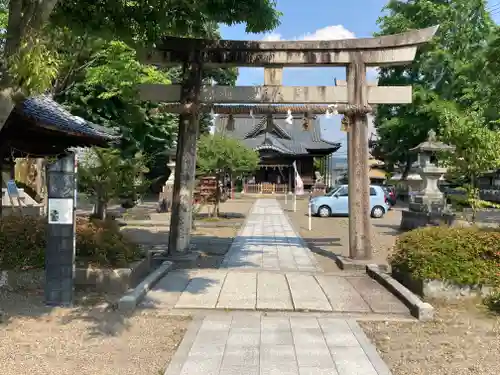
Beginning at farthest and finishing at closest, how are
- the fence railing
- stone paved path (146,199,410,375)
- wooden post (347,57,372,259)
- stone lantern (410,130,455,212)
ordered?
the fence railing, stone lantern (410,130,455,212), wooden post (347,57,372,259), stone paved path (146,199,410,375)

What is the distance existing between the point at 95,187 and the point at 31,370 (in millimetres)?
10385

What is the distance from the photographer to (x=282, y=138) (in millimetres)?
50375

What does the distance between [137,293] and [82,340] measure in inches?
59.7

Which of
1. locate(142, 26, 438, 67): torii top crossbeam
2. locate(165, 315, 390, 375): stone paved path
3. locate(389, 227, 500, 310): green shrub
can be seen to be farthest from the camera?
locate(142, 26, 438, 67): torii top crossbeam

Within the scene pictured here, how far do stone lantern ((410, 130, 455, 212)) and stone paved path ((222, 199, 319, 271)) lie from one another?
15.9ft

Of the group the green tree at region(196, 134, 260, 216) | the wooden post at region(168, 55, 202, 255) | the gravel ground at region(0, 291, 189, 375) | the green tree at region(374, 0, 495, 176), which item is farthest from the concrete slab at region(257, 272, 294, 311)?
the green tree at region(374, 0, 495, 176)

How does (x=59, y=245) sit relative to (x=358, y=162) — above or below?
below

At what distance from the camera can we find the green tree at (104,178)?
14.4 metres

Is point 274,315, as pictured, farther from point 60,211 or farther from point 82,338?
point 60,211

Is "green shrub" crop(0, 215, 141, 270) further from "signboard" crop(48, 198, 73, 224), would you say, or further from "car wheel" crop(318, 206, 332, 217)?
"car wheel" crop(318, 206, 332, 217)

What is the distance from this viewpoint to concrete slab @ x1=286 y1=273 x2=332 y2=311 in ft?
22.9

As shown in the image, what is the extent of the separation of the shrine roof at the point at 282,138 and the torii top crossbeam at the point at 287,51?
35.6m

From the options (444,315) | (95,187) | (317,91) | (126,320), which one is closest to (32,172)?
(95,187)

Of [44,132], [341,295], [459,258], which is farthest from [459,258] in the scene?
[44,132]
